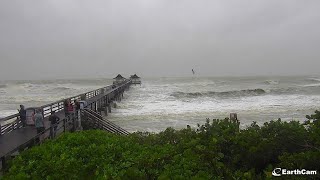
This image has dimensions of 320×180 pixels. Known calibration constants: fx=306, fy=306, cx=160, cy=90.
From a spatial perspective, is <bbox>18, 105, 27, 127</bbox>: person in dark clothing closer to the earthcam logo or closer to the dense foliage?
the dense foliage

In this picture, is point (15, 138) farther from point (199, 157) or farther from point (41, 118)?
point (199, 157)

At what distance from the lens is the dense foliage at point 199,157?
4.79m

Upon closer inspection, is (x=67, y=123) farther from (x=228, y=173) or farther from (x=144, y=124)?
(x=228, y=173)

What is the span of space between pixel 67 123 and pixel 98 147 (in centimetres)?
667

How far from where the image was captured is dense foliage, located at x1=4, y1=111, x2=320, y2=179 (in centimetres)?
479

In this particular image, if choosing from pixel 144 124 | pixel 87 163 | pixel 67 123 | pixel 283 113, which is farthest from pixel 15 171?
pixel 283 113

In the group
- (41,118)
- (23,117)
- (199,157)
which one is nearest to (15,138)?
(41,118)

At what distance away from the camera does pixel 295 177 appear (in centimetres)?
420

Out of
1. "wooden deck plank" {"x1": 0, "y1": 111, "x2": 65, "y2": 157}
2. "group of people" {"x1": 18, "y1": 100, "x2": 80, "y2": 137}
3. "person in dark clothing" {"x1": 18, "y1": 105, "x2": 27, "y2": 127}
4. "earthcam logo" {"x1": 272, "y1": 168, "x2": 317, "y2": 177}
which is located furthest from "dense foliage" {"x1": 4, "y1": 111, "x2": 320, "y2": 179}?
"person in dark clothing" {"x1": 18, "y1": 105, "x2": 27, "y2": 127}

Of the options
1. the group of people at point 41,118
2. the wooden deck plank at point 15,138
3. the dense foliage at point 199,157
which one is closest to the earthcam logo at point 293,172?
the dense foliage at point 199,157

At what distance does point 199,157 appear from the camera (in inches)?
211

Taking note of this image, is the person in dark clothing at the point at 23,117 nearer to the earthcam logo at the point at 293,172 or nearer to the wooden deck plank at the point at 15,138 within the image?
the wooden deck plank at the point at 15,138

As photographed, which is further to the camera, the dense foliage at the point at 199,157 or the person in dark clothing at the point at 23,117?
the person in dark clothing at the point at 23,117

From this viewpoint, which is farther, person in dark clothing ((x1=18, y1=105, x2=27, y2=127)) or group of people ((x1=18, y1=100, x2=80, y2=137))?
person in dark clothing ((x1=18, y1=105, x2=27, y2=127))
